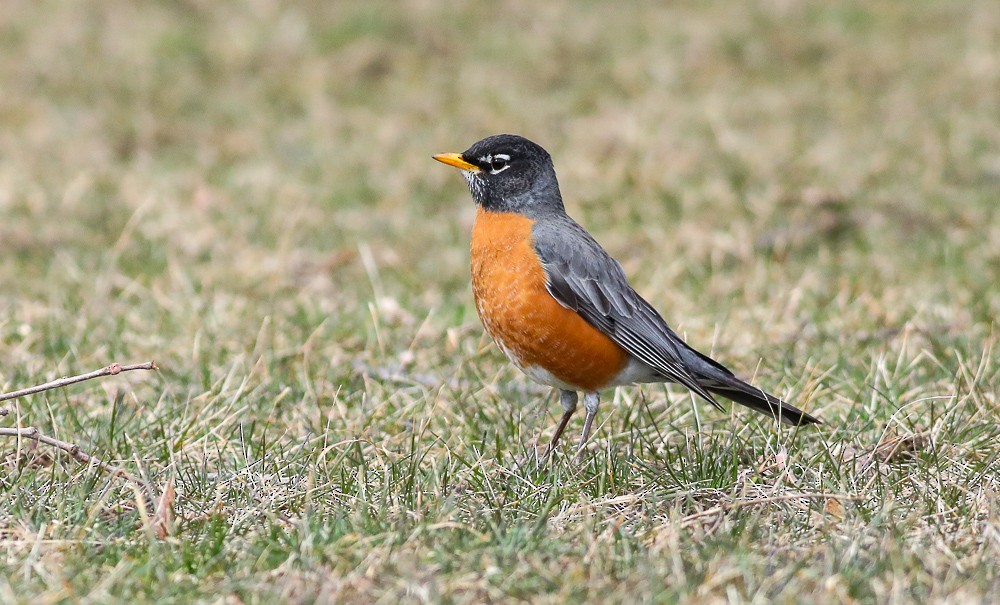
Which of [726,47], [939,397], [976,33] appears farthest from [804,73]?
[939,397]

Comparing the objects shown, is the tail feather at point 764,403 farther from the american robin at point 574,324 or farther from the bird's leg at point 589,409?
the bird's leg at point 589,409

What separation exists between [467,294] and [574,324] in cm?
249

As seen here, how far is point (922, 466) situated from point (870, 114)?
7053 millimetres

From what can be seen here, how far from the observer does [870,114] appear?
10422mm

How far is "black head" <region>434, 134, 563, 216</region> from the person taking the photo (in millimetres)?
4914

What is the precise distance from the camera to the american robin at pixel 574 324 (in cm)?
441

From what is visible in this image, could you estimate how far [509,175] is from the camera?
16.2 ft

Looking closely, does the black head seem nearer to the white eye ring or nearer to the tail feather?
the white eye ring

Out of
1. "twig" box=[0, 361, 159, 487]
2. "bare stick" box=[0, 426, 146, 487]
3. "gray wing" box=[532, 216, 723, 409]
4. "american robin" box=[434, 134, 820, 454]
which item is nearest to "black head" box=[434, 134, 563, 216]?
"american robin" box=[434, 134, 820, 454]

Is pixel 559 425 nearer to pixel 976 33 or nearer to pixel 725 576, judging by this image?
pixel 725 576

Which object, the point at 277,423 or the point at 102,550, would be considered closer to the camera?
the point at 102,550

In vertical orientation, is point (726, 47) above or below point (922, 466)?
above

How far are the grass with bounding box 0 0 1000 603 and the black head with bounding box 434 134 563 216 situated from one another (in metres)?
0.75

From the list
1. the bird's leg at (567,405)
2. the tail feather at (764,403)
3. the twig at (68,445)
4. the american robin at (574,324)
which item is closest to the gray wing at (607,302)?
the american robin at (574,324)
